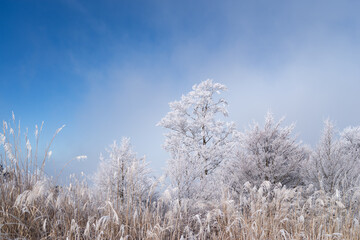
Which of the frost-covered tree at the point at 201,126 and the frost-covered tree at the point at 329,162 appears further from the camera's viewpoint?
→ the frost-covered tree at the point at 201,126

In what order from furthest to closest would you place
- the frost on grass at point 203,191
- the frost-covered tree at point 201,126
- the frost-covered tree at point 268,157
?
the frost-covered tree at point 201,126, the frost-covered tree at point 268,157, the frost on grass at point 203,191

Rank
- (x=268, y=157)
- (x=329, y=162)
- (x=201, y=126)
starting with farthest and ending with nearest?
1. (x=201, y=126)
2. (x=268, y=157)
3. (x=329, y=162)

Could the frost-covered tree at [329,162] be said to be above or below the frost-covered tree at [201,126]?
below

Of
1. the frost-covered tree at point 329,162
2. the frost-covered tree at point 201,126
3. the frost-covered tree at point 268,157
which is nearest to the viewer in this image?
the frost-covered tree at point 329,162

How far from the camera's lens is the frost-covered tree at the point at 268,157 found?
10.6 metres

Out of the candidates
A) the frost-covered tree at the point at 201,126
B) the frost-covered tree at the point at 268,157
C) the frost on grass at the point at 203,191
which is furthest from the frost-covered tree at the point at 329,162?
the frost-covered tree at the point at 201,126

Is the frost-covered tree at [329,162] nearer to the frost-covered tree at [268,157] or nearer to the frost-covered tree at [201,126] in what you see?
the frost-covered tree at [268,157]

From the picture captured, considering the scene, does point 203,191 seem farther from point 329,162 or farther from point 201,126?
point 201,126

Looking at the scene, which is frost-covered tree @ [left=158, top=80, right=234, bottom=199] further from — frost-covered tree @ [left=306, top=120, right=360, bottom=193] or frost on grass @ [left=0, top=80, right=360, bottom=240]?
frost-covered tree @ [left=306, top=120, right=360, bottom=193]

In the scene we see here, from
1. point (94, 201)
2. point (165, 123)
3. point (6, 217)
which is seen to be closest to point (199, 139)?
point (165, 123)

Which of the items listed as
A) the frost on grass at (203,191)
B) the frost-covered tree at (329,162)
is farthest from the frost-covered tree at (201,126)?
the frost-covered tree at (329,162)

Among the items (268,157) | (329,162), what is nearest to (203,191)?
(268,157)

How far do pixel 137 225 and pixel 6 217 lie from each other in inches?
67.4

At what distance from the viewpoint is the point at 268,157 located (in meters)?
10.9
